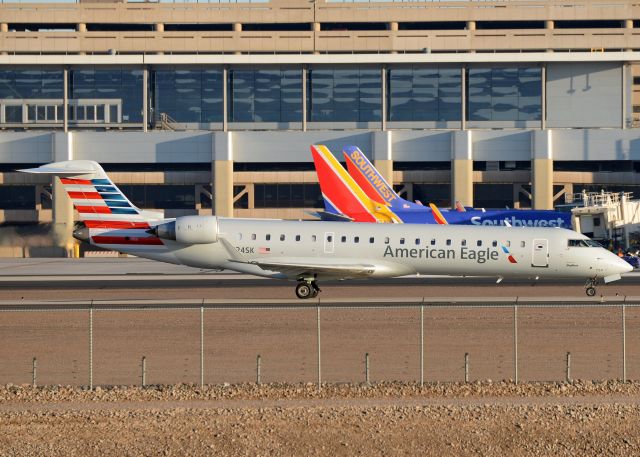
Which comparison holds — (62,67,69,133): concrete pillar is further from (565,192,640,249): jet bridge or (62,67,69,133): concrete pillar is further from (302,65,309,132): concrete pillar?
(565,192,640,249): jet bridge

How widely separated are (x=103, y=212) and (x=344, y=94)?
178 ft

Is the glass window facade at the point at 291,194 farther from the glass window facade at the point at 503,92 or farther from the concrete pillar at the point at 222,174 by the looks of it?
the glass window facade at the point at 503,92

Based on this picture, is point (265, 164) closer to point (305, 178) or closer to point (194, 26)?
point (305, 178)

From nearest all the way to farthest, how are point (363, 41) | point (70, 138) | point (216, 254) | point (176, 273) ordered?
point (216, 254) → point (176, 273) → point (70, 138) → point (363, 41)

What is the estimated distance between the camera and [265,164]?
89.2 m

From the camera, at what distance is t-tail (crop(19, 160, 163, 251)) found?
44594mm

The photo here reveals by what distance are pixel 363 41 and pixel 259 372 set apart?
93.3 metres

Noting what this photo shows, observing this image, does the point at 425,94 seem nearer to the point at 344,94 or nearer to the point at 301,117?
the point at 344,94

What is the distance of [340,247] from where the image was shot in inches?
1753

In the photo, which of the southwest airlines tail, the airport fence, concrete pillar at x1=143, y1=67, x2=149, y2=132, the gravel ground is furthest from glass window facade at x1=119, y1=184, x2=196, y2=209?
the gravel ground

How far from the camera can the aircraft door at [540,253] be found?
145 ft

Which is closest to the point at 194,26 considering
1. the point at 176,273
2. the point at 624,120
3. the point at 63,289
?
the point at 624,120

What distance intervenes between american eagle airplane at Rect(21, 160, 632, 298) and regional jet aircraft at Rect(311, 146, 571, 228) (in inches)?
633

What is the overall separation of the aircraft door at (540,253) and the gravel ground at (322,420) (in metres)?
20.4
